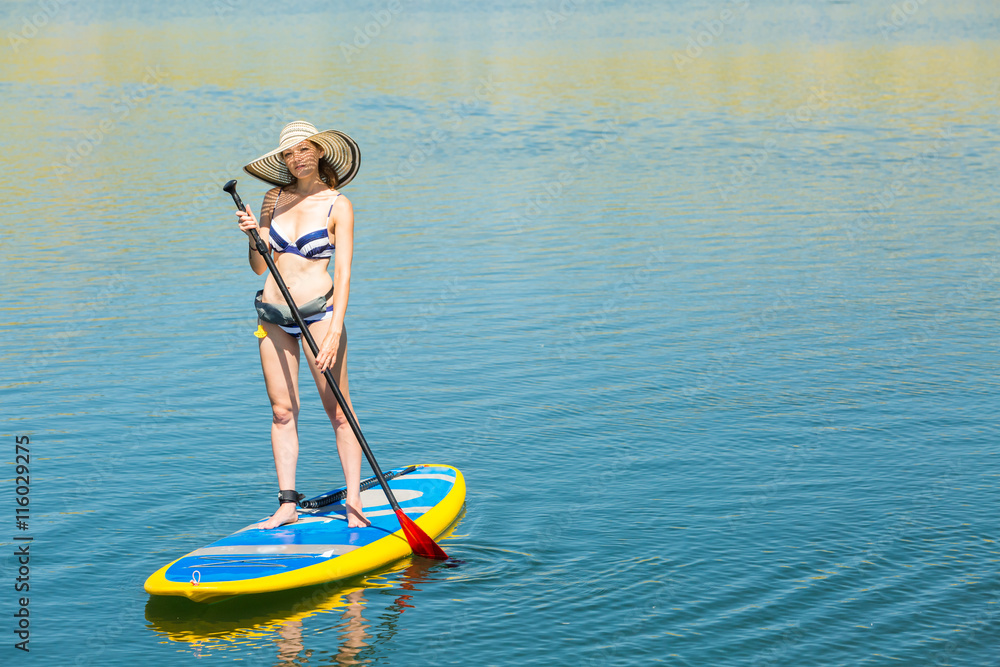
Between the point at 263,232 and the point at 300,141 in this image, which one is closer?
the point at 300,141

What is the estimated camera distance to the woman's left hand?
7477 millimetres

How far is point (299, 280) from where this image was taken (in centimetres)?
763

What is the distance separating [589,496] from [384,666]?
2.79 meters

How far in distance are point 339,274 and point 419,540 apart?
1844mm

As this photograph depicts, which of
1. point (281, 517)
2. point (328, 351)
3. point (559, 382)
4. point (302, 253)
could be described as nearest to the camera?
point (328, 351)

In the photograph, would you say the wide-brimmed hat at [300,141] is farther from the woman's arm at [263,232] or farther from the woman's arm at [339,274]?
the woman's arm at [339,274]

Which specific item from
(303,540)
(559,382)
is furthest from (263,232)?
(559,382)

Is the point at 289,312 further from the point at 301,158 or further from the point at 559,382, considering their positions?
the point at 559,382

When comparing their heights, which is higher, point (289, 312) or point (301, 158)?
point (301, 158)

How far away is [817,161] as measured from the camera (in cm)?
2538

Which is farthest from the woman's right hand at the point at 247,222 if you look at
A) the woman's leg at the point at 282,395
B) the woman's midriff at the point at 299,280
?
the woman's leg at the point at 282,395

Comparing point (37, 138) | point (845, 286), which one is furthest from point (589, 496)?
point (37, 138)

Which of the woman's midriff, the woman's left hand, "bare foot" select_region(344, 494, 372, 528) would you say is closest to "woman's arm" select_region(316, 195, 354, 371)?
the woman's left hand

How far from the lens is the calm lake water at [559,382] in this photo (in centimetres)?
729
